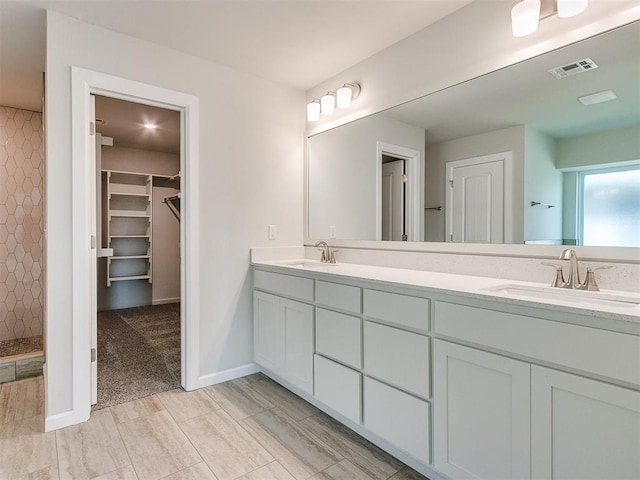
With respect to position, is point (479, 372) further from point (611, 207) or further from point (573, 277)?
point (611, 207)

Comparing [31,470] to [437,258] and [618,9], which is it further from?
[618,9]

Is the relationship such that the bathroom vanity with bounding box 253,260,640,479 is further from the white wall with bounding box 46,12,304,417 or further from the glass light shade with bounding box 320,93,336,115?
the glass light shade with bounding box 320,93,336,115

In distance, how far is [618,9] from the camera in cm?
138

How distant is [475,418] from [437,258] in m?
0.93

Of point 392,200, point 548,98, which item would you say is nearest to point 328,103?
point 392,200

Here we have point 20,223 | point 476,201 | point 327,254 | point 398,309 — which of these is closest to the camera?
point 398,309

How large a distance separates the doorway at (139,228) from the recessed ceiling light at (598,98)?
3.34m

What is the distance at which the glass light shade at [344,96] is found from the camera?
98.1 inches

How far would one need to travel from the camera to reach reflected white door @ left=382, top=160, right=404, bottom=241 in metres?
2.29

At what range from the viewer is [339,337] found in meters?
1.91

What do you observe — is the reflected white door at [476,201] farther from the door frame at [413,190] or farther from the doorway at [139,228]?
the doorway at [139,228]

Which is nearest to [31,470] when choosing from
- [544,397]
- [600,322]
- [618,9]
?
[544,397]

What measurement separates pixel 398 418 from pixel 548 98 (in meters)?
1.62

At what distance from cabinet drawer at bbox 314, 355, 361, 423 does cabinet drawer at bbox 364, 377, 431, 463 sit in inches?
2.7
